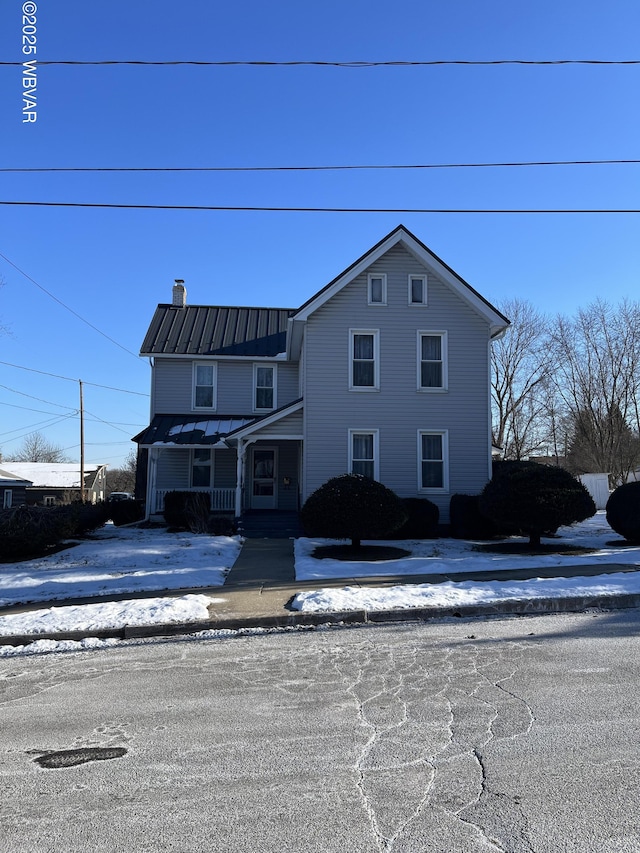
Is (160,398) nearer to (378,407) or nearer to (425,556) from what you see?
(378,407)

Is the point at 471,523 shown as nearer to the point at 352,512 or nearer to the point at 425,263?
the point at 352,512

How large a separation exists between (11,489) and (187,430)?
103 ft

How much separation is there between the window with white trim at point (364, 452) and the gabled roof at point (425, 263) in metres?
3.88

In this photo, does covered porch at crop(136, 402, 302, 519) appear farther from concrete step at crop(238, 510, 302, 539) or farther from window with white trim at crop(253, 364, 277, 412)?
concrete step at crop(238, 510, 302, 539)

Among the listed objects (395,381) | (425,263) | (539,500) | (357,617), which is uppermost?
(425,263)

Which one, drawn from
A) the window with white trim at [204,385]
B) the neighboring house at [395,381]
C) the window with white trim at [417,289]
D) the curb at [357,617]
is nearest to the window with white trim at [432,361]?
the neighboring house at [395,381]

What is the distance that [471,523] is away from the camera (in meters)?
18.3

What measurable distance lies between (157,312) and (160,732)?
76.6 ft

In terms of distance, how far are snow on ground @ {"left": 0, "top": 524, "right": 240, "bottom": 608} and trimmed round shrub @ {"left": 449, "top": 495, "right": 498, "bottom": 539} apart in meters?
6.31

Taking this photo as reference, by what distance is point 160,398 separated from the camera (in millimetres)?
24734

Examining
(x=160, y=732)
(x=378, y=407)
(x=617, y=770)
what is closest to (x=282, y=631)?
(x=160, y=732)

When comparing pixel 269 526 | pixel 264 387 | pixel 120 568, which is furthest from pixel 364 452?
pixel 120 568

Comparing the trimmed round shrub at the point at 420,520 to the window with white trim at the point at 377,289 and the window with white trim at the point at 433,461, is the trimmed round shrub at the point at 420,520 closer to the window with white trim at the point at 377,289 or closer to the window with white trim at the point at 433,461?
the window with white trim at the point at 433,461

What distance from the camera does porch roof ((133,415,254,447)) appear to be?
71.1ft
